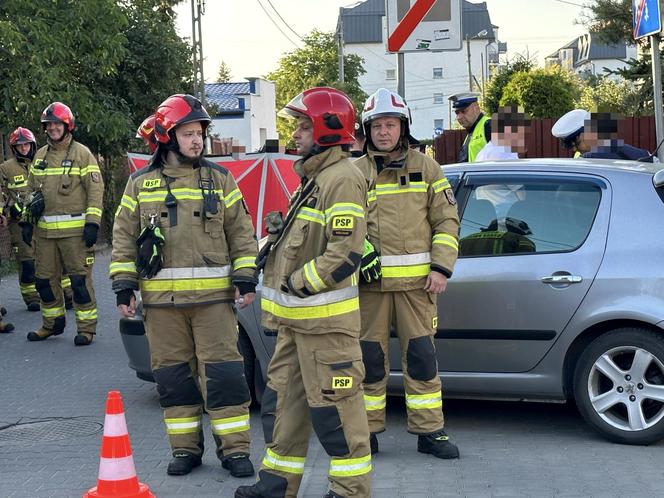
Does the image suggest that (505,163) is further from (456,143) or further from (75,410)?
(456,143)

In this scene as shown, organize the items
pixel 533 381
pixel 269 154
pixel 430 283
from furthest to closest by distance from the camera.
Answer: pixel 269 154 → pixel 533 381 → pixel 430 283

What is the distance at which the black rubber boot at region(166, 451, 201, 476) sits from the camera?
5.79 metres

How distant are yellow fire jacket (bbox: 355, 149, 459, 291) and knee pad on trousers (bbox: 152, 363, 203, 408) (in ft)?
3.64

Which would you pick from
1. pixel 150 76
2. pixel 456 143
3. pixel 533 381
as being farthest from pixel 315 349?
pixel 150 76

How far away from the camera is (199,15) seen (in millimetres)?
40938

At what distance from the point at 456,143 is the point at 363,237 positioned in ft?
40.0

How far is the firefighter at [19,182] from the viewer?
11977 mm

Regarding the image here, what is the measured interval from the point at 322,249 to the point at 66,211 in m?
5.78

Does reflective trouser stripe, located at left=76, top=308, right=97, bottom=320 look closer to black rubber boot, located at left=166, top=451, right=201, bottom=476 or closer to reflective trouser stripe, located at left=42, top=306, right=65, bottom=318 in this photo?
reflective trouser stripe, located at left=42, top=306, right=65, bottom=318

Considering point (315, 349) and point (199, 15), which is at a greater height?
point (199, 15)

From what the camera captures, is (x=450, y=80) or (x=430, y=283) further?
(x=450, y=80)

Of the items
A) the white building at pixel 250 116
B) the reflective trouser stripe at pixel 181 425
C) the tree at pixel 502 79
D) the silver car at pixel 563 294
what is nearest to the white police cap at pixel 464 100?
the silver car at pixel 563 294

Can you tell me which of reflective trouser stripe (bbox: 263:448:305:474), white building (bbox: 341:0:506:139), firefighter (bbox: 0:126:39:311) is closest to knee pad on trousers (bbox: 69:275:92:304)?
firefighter (bbox: 0:126:39:311)

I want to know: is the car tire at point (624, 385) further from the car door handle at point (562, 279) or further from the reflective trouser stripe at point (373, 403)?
the reflective trouser stripe at point (373, 403)
